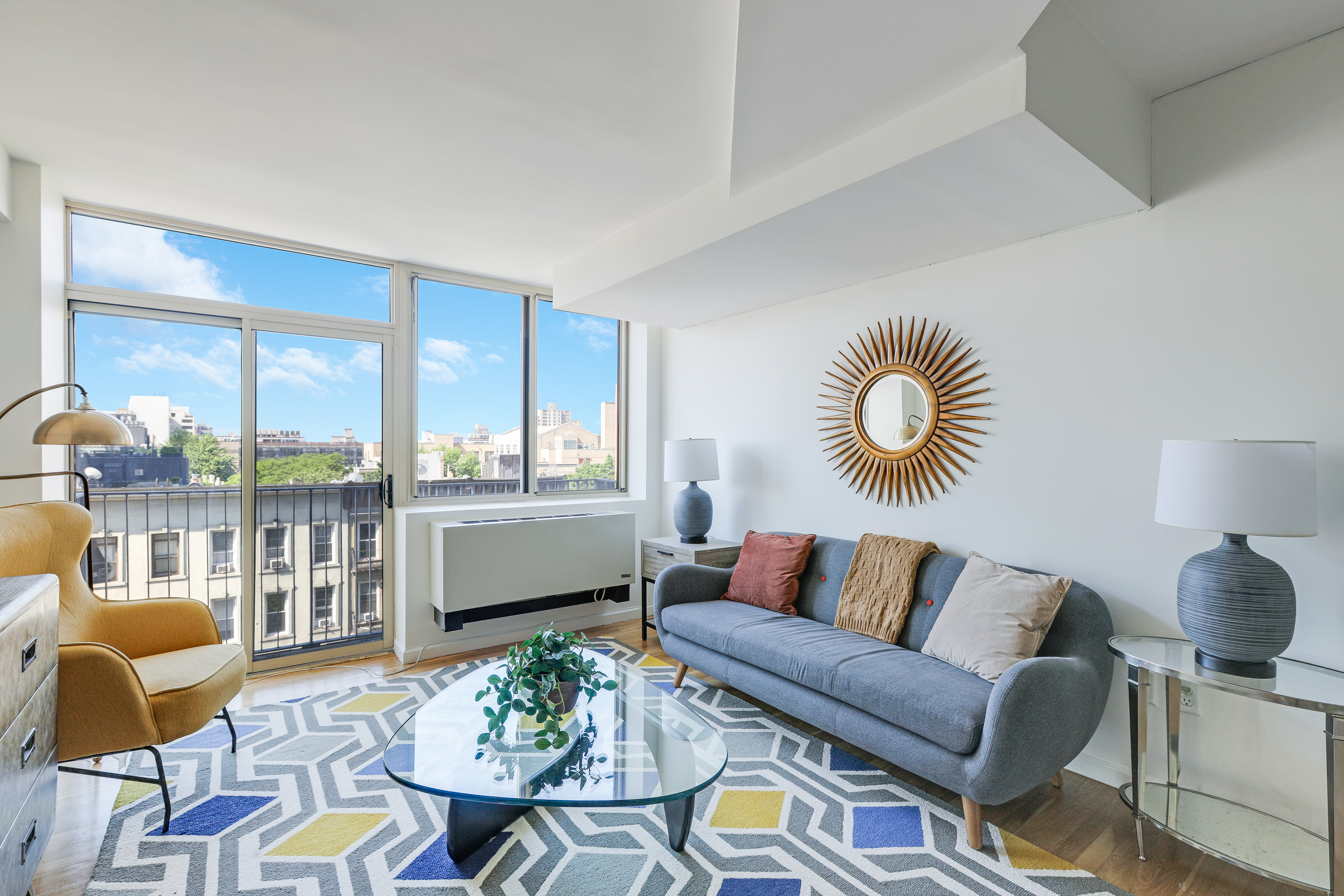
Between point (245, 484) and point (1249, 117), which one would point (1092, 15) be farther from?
point (245, 484)

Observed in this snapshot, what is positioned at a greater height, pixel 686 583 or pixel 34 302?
pixel 34 302

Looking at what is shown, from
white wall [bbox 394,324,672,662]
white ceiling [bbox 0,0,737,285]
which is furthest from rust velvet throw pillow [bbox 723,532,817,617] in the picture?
white ceiling [bbox 0,0,737,285]

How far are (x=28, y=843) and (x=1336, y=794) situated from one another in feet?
10.8

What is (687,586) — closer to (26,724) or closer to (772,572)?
(772,572)

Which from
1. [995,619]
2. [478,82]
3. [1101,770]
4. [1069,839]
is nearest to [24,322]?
[478,82]

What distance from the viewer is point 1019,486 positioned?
274 centimetres

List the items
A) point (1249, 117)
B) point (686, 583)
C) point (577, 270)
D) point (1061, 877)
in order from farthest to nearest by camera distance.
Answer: point (577, 270), point (686, 583), point (1249, 117), point (1061, 877)

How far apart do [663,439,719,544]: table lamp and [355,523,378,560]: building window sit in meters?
1.86

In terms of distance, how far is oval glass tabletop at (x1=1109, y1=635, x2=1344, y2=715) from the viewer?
65.5 inches

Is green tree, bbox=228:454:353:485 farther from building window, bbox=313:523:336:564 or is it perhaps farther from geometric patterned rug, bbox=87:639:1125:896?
geometric patterned rug, bbox=87:639:1125:896

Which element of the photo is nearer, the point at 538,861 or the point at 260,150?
the point at 538,861

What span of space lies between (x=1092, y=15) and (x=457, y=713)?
305cm

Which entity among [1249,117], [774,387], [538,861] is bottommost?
[538,861]

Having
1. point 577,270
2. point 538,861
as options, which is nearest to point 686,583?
point 538,861
